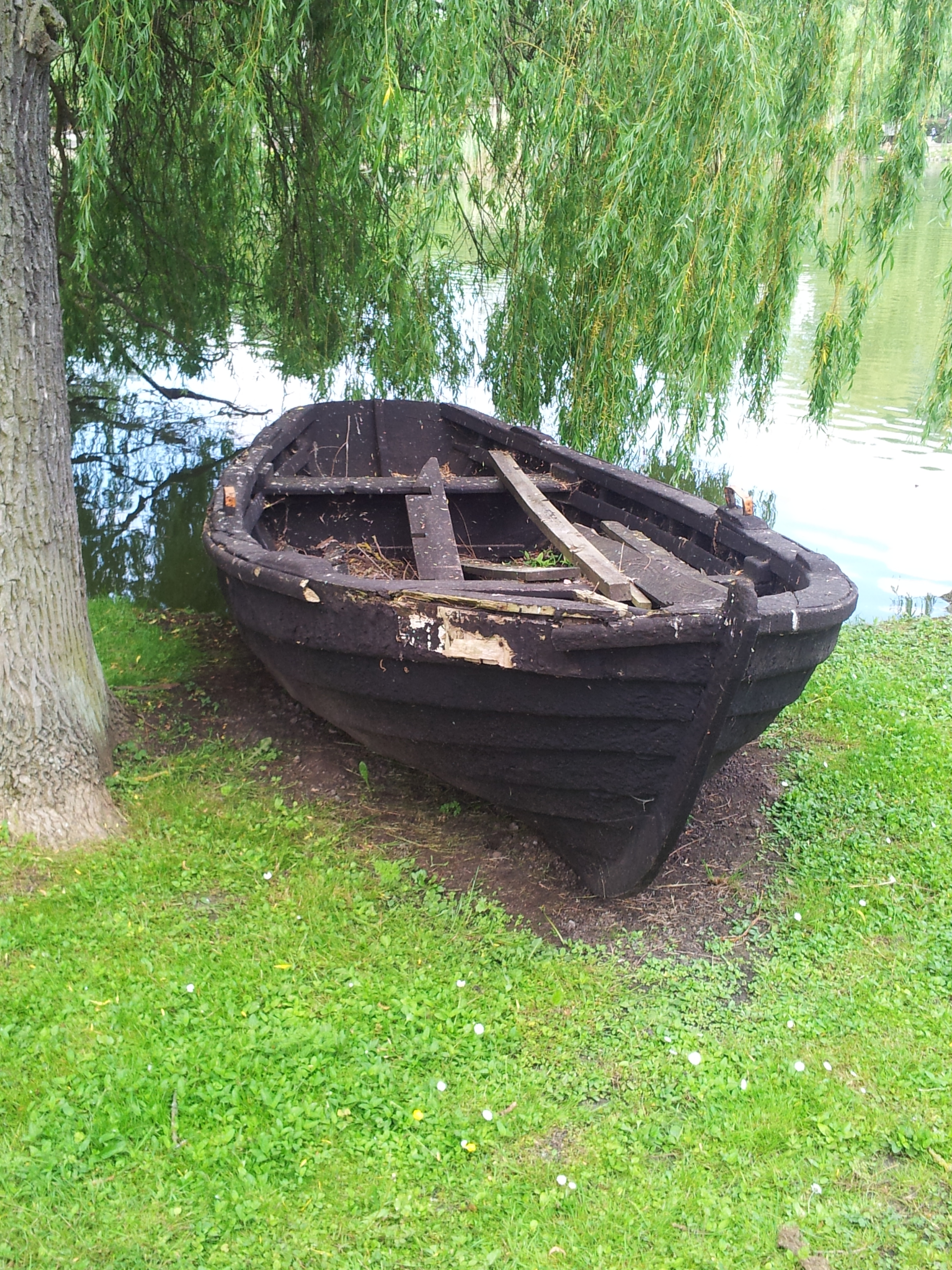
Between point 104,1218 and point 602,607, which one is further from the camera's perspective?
point 602,607

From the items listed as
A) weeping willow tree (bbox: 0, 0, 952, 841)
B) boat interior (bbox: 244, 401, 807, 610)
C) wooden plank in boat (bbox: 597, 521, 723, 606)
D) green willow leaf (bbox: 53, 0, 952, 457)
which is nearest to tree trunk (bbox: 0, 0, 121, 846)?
weeping willow tree (bbox: 0, 0, 952, 841)

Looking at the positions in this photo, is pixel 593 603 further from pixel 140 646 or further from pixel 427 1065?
pixel 140 646

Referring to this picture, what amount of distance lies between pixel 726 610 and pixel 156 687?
3.15 metres

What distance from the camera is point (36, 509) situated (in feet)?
11.9

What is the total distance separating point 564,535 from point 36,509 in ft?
6.74

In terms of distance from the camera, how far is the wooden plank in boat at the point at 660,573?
3.54 meters

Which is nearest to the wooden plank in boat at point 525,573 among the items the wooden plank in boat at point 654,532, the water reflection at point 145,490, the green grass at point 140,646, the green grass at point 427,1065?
the wooden plank in boat at point 654,532

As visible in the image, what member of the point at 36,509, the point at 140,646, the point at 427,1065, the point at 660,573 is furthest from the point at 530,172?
the point at 427,1065

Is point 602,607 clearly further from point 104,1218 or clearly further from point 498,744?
point 104,1218

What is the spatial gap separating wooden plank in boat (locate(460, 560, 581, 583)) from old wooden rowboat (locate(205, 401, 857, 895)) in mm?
13

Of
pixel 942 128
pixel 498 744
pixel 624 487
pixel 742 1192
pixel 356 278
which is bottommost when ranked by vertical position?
pixel 742 1192

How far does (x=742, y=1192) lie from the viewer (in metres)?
2.58

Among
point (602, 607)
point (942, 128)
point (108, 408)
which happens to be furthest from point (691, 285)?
point (108, 408)

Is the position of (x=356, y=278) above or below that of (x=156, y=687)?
above
